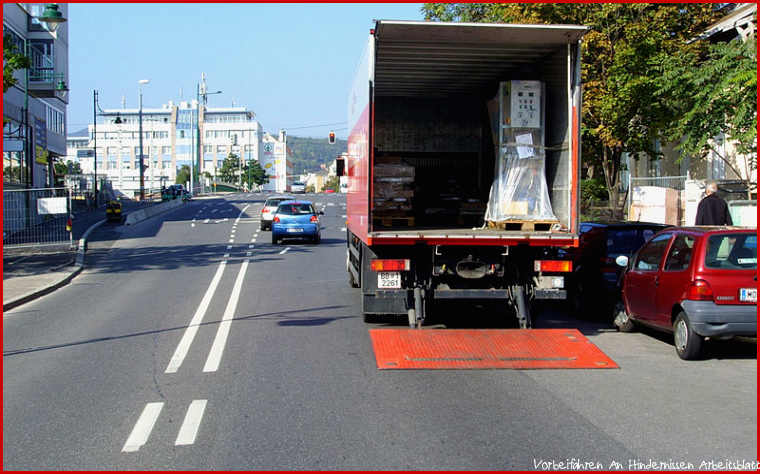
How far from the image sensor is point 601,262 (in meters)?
11.6

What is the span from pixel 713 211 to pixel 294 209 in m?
16.1

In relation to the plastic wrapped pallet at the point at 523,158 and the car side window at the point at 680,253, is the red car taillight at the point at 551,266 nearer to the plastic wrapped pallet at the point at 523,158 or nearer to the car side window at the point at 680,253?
the plastic wrapped pallet at the point at 523,158

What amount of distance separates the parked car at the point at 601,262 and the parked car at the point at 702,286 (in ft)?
5.88

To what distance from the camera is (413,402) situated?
6.86 m

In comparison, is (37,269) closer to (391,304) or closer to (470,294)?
(391,304)

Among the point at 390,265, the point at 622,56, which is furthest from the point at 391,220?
the point at 622,56

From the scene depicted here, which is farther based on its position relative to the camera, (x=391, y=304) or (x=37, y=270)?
(x=37, y=270)

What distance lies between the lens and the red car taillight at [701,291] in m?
8.33

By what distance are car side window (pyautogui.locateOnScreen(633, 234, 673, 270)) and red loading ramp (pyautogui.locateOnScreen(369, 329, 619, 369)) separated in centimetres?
126

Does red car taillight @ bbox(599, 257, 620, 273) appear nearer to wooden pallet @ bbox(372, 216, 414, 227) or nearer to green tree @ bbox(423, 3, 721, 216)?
wooden pallet @ bbox(372, 216, 414, 227)

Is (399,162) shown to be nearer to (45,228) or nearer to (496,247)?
(496,247)

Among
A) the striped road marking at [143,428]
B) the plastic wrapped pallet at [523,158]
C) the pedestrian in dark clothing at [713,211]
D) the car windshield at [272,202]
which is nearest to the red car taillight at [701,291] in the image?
the plastic wrapped pallet at [523,158]

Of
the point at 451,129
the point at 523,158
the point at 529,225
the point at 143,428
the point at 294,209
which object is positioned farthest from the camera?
the point at 294,209

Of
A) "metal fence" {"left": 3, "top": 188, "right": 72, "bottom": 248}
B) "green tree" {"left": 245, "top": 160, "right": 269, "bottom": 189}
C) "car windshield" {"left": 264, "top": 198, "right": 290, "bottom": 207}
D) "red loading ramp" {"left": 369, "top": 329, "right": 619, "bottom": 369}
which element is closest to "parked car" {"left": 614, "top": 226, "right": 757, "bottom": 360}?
"red loading ramp" {"left": 369, "top": 329, "right": 619, "bottom": 369}
